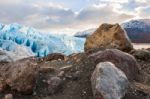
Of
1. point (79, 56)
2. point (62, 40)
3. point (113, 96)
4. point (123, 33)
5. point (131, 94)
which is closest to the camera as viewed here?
point (113, 96)

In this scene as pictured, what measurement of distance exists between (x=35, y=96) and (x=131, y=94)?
3.81ft

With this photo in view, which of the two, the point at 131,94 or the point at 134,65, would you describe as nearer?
the point at 131,94

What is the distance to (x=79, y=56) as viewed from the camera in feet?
18.1

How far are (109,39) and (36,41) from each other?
1382cm

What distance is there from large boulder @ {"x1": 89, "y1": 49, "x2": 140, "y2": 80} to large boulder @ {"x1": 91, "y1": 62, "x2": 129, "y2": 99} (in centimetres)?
37

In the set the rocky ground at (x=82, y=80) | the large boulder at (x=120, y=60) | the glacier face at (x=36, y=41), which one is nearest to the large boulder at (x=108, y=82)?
the rocky ground at (x=82, y=80)

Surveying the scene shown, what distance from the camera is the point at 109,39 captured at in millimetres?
6285

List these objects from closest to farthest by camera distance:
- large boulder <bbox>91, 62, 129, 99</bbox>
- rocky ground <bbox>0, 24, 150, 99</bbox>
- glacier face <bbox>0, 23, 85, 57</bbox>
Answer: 1. large boulder <bbox>91, 62, 129, 99</bbox>
2. rocky ground <bbox>0, 24, 150, 99</bbox>
3. glacier face <bbox>0, 23, 85, 57</bbox>

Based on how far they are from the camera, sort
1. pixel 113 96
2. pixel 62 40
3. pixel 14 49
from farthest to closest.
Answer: pixel 62 40, pixel 14 49, pixel 113 96

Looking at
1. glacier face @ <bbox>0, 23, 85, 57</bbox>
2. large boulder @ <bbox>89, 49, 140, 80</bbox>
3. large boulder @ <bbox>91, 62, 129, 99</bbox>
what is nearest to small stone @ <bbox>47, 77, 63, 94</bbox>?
large boulder @ <bbox>91, 62, 129, 99</bbox>

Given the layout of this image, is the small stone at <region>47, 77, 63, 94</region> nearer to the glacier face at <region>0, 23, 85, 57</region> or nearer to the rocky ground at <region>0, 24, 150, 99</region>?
the rocky ground at <region>0, 24, 150, 99</region>

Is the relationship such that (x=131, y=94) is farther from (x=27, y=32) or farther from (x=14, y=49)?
(x=27, y=32)

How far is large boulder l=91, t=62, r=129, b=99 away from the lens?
13.5ft

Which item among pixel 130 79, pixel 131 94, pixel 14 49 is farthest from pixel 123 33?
pixel 14 49
